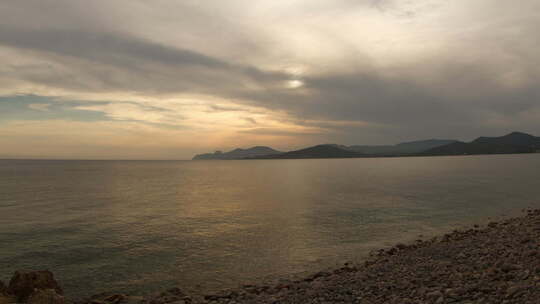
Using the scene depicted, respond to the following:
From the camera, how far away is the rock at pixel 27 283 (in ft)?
51.9

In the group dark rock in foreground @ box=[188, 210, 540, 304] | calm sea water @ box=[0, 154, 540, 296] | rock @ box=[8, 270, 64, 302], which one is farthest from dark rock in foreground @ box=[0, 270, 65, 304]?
dark rock in foreground @ box=[188, 210, 540, 304]

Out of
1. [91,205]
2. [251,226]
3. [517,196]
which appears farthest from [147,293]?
[517,196]

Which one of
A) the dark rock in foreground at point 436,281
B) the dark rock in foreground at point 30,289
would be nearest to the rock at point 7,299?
the dark rock in foreground at point 30,289

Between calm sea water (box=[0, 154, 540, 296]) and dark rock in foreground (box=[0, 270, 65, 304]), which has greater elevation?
dark rock in foreground (box=[0, 270, 65, 304])

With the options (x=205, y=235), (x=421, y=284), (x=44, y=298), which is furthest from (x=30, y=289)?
(x=421, y=284)

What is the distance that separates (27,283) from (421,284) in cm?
1913

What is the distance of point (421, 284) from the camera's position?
1320 centimetres

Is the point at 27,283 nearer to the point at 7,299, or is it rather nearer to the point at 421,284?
the point at 7,299

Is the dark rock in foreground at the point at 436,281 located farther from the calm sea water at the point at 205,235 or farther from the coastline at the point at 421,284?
the calm sea water at the point at 205,235

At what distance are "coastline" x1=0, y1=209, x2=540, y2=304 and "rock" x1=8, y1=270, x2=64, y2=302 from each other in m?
0.24

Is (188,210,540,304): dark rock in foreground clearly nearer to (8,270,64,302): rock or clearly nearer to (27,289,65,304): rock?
(27,289,65,304): rock

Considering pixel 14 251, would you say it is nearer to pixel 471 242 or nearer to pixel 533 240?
pixel 471 242

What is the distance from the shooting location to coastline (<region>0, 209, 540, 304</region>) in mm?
11109

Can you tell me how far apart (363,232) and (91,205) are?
144 ft
